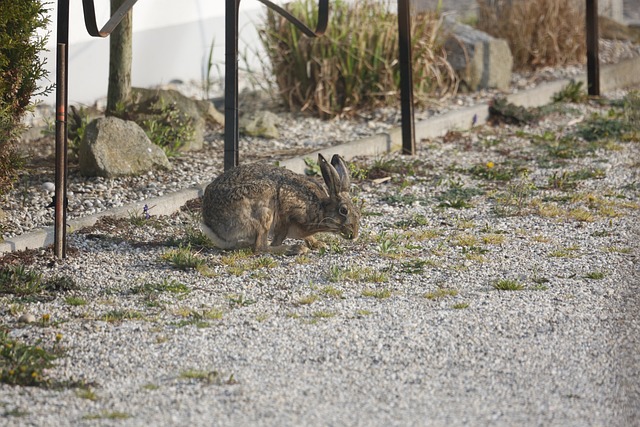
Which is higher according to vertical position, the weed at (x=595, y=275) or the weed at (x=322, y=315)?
the weed at (x=595, y=275)

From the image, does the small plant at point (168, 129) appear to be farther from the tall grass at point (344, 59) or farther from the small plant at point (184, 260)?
the small plant at point (184, 260)

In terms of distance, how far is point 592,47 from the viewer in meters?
11.5

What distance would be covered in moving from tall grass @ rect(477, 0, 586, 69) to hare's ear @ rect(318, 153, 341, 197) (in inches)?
279

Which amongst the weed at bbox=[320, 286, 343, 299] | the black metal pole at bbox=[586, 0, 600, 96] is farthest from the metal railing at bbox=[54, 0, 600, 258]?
the black metal pole at bbox=[586, 0, 600, 96]

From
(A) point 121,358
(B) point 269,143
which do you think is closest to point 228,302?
(A) point 121,358

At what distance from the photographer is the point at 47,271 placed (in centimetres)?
593

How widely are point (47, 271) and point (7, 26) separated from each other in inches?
56.2

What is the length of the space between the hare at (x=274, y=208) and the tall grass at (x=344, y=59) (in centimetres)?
390

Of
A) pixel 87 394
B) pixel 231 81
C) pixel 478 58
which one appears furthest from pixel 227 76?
pixel 478 58

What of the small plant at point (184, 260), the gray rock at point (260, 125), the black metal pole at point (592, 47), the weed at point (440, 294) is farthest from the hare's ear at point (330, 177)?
the black metal pole at point (592, 47)

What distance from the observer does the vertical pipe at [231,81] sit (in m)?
7.20

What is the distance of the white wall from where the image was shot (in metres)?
10.3

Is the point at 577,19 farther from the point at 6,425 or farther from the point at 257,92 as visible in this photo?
the point at 6,425

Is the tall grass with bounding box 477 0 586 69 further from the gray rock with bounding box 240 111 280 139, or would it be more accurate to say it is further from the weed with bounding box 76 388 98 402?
the weed with bounding box 76 388 98 402
